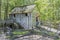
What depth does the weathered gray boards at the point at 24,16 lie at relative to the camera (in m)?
7.82

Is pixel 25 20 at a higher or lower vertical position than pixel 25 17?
lower

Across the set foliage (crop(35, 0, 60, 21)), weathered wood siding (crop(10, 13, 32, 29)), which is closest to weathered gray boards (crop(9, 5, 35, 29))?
weathered wood siding (crop(10, 13, 32, 29))

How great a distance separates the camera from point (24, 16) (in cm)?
802

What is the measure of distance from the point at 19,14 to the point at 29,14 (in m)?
0.74

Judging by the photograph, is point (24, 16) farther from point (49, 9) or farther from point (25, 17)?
point (49, 9)

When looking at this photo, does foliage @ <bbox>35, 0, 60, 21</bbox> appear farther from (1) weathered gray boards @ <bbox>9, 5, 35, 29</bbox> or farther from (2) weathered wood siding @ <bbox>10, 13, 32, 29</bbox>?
(2) weathered wood siding @ <bbox>10, 13, 32, 29</bbox>

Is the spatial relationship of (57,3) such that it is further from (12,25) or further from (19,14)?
(12,25)

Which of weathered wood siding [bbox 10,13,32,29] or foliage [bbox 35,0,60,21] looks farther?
foliage [bbox 35,0,60,21]

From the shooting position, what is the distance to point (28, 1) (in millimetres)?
10484

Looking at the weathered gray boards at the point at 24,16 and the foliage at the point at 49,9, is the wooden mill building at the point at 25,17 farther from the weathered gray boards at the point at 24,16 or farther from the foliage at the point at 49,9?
the foliage at the point at 49,9

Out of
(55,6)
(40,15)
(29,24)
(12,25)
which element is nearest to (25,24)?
(29,24)

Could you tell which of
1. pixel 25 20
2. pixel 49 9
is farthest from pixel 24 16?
pixel 49 9

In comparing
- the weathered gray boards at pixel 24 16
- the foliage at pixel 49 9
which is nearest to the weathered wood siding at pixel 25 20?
the weathered gray boards at pixel 24 16

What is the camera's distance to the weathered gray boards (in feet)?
25.7
